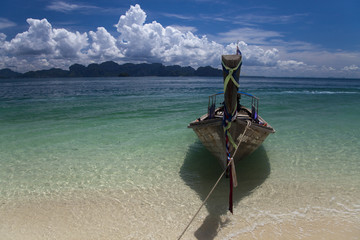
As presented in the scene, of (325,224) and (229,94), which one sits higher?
(229,94)

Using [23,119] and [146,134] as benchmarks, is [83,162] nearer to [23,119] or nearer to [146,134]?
[146,134]

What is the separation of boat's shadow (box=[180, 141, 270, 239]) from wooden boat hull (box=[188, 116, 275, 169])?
0.73 m

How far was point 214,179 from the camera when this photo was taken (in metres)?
7.54

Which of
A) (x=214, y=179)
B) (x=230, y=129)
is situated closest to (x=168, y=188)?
(x=214, y=179)

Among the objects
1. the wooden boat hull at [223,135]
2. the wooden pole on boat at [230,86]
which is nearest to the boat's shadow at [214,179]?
the wooden pole on boat at [230,86]

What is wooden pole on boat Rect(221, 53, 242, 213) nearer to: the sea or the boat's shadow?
the boat's shadow

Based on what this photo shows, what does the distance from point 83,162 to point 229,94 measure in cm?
623

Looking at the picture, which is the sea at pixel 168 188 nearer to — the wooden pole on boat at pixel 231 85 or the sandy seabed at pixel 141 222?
the sandy seabed at pixel 141 222

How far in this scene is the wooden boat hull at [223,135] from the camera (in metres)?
6.88

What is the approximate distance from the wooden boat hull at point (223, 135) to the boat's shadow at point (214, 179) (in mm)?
733

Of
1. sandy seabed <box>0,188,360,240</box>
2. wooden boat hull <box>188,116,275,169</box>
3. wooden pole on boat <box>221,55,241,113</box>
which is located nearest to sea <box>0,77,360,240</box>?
sandy seabed <box>0,188,360,240</box>

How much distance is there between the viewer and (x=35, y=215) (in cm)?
575

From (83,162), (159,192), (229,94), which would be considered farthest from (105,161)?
(229,94)

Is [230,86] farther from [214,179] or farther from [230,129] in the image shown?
[214,179]
